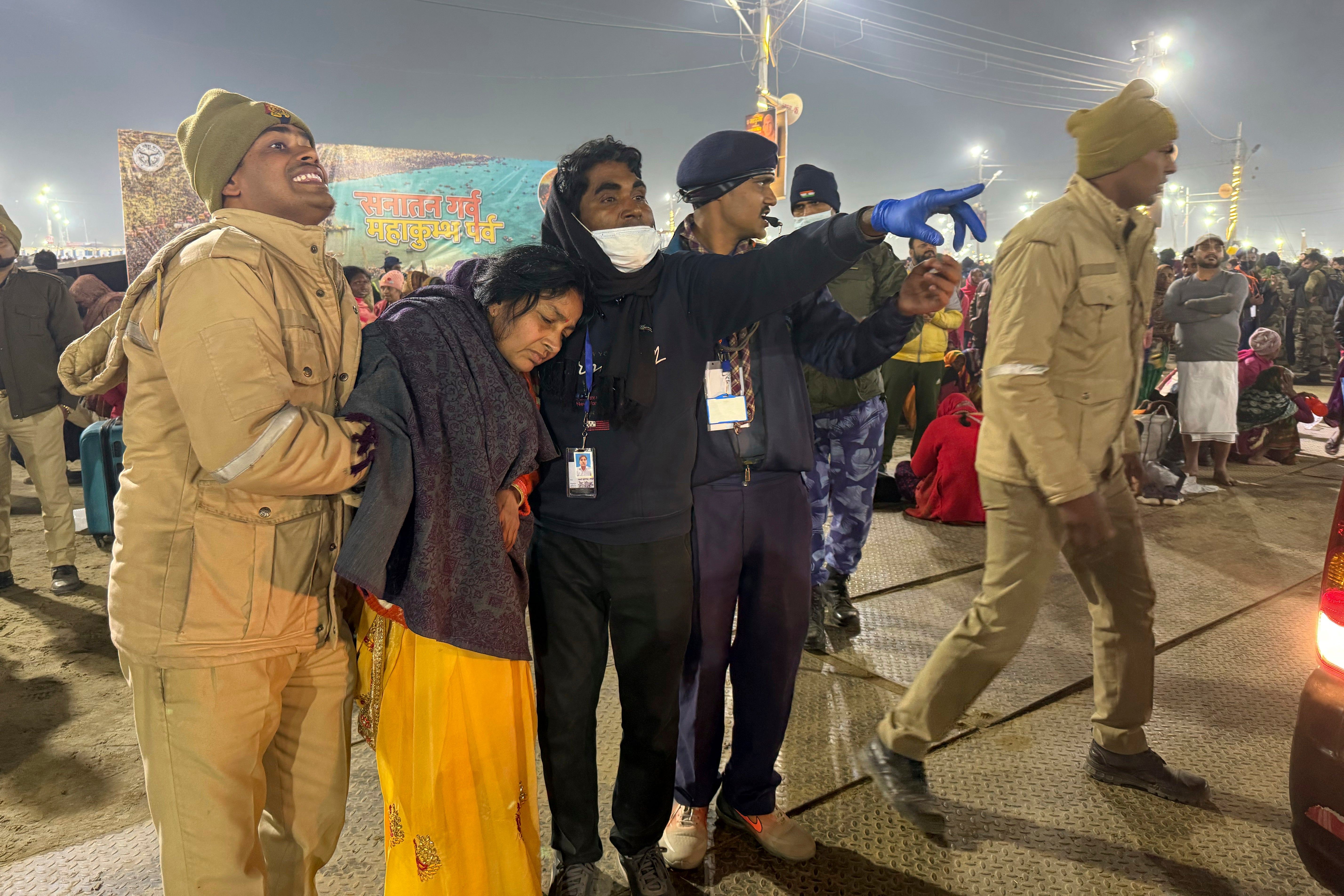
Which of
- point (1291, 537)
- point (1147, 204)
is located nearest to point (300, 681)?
point (1147, 204)

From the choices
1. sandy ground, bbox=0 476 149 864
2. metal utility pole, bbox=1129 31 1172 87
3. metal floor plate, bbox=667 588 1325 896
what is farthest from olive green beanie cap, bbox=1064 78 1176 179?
metal utility pole, bbox=1129 31 1172 87

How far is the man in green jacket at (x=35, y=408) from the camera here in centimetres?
445

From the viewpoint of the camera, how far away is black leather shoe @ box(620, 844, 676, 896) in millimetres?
2018

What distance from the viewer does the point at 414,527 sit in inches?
63.1

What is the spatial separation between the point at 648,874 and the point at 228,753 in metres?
1.13

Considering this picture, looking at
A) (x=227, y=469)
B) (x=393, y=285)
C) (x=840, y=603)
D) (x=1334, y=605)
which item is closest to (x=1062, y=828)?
(x=1334, y=605)

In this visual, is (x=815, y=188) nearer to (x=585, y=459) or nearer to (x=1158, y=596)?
(x=585, y=459)

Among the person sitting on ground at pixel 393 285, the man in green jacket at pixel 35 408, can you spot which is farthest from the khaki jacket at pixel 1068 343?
the person sitting on ground at pixel 393 285

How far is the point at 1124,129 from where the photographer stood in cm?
223

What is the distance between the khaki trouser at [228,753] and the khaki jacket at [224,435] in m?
0.06

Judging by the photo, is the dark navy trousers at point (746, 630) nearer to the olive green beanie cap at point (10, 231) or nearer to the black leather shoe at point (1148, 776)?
the black leather shoe at point (1148, 776)

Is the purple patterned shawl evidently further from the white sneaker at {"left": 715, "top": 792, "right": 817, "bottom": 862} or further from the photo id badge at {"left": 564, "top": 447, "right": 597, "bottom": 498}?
the white sneaker at {"left": 715, "top": 792, "right": 817, "bottom": 862}

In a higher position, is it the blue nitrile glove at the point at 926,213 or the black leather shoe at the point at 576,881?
the blue nitrile glove at the point at 926,213

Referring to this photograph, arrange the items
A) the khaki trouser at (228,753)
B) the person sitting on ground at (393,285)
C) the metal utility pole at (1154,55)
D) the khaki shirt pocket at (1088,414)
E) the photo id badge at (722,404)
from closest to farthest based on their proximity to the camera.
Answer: the khaki trouser at (228,753), the photo id badge at (722,404), the khaki shirt pocket at (1088,414), the person sitting on ground at (393,285), the metal utility pole at (1154,55)
